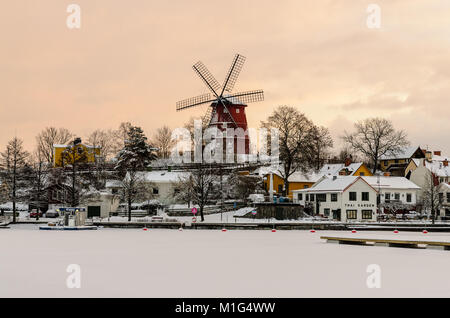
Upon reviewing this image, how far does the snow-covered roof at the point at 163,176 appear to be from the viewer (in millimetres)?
85806

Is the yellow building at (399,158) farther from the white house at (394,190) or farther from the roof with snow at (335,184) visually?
the roof with snow at (335,184)

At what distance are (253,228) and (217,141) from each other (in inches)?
1330

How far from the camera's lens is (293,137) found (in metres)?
86.7

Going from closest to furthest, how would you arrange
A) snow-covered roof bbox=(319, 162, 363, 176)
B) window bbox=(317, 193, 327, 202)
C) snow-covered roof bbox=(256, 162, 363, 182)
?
window bbox=(317, 193, 327, 202)
snow-covered roof bbox=(256, 162, 363, 182)
snow-covered roof bbox=(319, 162, 363, 176)

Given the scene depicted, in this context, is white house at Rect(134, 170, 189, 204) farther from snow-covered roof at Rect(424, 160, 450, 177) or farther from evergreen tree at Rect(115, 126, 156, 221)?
snow-covered roof at Rect(424, 160, 450, 177)

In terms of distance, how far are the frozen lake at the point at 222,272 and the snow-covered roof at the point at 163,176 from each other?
53050mm

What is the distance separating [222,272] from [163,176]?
67.2 m

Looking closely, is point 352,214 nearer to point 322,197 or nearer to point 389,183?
point 322,197

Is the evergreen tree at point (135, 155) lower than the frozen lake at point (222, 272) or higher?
higher

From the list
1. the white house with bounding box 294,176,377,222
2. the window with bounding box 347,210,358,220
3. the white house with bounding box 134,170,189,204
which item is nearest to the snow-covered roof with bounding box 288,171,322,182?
the white house with bounding box 294,176,377,222

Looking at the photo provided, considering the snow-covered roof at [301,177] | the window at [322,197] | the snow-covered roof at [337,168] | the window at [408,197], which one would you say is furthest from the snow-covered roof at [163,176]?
the window at [408,197]

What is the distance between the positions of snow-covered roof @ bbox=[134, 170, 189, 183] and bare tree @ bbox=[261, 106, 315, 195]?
15.5 meters

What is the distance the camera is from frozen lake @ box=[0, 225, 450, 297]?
1731 centimetres
